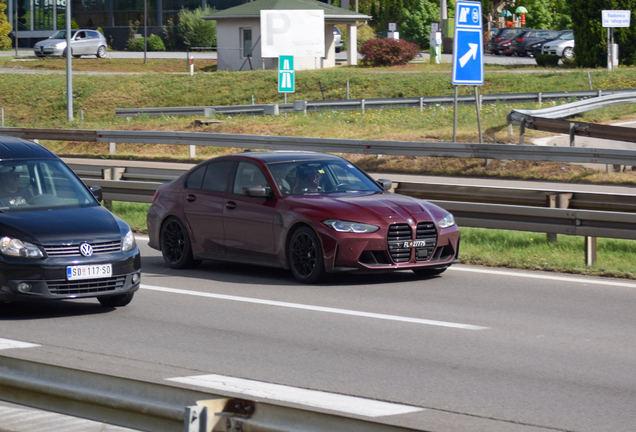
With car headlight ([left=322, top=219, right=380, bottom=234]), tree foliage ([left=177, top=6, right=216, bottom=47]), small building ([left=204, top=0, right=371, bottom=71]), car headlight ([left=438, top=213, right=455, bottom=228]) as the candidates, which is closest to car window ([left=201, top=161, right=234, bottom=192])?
car headlight ([left=322, top=219, right=380, bottom=234])

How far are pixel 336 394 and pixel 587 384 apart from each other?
5.62 ft

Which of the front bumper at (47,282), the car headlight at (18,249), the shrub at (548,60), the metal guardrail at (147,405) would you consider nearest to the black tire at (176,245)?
the front bumper at (47,282)

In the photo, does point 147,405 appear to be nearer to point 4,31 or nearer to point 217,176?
point 217,176

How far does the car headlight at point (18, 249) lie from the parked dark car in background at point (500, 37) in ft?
195

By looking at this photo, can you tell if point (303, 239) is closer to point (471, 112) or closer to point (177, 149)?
point (177, 149)

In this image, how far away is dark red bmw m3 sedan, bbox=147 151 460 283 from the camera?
410 inches

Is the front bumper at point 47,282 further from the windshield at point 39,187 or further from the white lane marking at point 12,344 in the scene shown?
the windshield at point 39,187

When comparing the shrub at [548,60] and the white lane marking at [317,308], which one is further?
the shrub at [548,60]

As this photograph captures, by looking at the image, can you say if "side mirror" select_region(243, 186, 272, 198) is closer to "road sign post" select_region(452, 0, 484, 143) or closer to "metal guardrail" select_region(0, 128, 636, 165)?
"road sign post" select_region(452, 0, 484, 143)

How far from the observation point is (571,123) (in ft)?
75.4

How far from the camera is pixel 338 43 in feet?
254

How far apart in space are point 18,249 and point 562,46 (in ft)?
170

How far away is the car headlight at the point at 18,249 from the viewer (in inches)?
341

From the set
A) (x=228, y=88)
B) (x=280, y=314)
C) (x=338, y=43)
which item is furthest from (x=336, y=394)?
(x=338, y=43)
